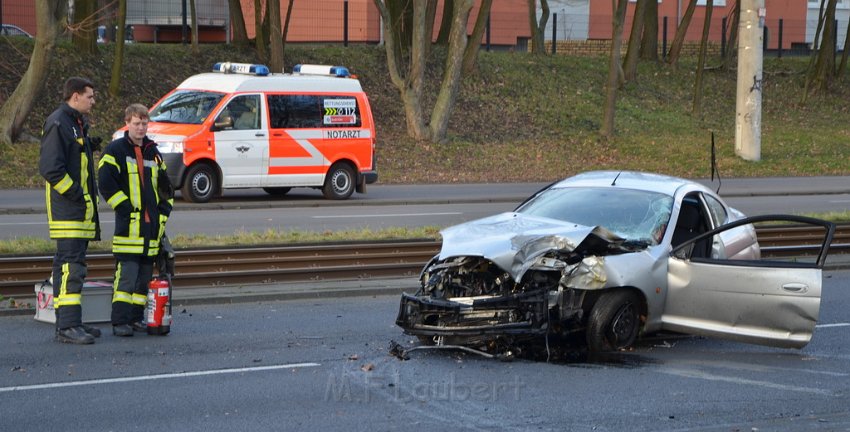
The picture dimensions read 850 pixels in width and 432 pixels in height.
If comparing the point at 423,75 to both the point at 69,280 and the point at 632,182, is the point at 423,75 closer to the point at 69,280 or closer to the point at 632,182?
the point at 632,182

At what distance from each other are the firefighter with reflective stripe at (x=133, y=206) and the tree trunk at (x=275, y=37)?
2108 centimetres

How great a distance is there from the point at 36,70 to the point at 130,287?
1624cm

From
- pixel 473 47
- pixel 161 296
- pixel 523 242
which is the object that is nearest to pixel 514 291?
pixel 523 242

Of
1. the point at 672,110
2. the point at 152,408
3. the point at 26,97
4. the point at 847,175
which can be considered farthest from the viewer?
the point at 672,110

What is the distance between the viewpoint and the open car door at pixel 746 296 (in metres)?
8.39

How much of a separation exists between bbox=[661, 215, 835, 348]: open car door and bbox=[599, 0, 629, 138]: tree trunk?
2299cm

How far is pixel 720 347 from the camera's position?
9.26 m

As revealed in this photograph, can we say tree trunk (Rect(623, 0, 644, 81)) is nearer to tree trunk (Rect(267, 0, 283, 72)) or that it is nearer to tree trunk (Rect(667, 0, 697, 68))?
tree trunk (Rect(667, 0, 697, 68))

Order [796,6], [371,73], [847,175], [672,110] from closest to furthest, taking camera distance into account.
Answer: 1. [847,175]
2. [371,73]
3. [672,110]
4. [796,6]

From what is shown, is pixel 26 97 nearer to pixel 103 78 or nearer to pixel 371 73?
pixel 103 78

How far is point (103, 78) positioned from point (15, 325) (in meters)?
20.6

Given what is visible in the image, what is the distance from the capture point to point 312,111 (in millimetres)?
20766

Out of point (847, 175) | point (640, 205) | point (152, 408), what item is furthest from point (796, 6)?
point (152, 408)

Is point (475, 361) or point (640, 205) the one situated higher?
point (640, 205)
